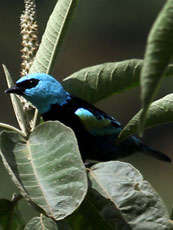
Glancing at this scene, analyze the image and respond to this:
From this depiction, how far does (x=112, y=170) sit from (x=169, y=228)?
225 millimetres

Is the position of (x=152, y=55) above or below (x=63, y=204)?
above

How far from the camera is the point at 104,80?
2426 mm

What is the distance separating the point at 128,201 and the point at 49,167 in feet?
0.77

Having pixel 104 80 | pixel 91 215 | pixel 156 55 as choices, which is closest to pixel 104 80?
pixel 104 80

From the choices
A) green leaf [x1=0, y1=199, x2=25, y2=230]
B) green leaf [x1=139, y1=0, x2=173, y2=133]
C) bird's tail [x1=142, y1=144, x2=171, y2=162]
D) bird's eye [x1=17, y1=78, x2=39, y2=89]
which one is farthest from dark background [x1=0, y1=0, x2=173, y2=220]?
green leaf [x1=139, y1=0, x2=173, y2=133]

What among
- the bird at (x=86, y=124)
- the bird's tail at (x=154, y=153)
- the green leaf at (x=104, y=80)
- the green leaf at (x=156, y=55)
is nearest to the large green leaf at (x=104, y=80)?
the green leaf at (x=104, y=80)

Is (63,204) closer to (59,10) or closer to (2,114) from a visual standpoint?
(59,10)

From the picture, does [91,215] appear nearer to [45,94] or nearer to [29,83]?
[29,83]

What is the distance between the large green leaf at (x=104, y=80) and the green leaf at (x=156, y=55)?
966 millimetres

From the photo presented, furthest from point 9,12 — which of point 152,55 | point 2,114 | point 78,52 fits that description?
point 152,55

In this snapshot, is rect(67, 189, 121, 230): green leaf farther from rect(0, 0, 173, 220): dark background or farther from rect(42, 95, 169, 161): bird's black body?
rect(0, 0, 173, 220): dark background

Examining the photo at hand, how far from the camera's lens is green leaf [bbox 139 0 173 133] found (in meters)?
1.35

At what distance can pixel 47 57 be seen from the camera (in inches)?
95.7

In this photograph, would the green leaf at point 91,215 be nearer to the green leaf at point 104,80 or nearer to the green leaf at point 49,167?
the green leaf at point 49,167
